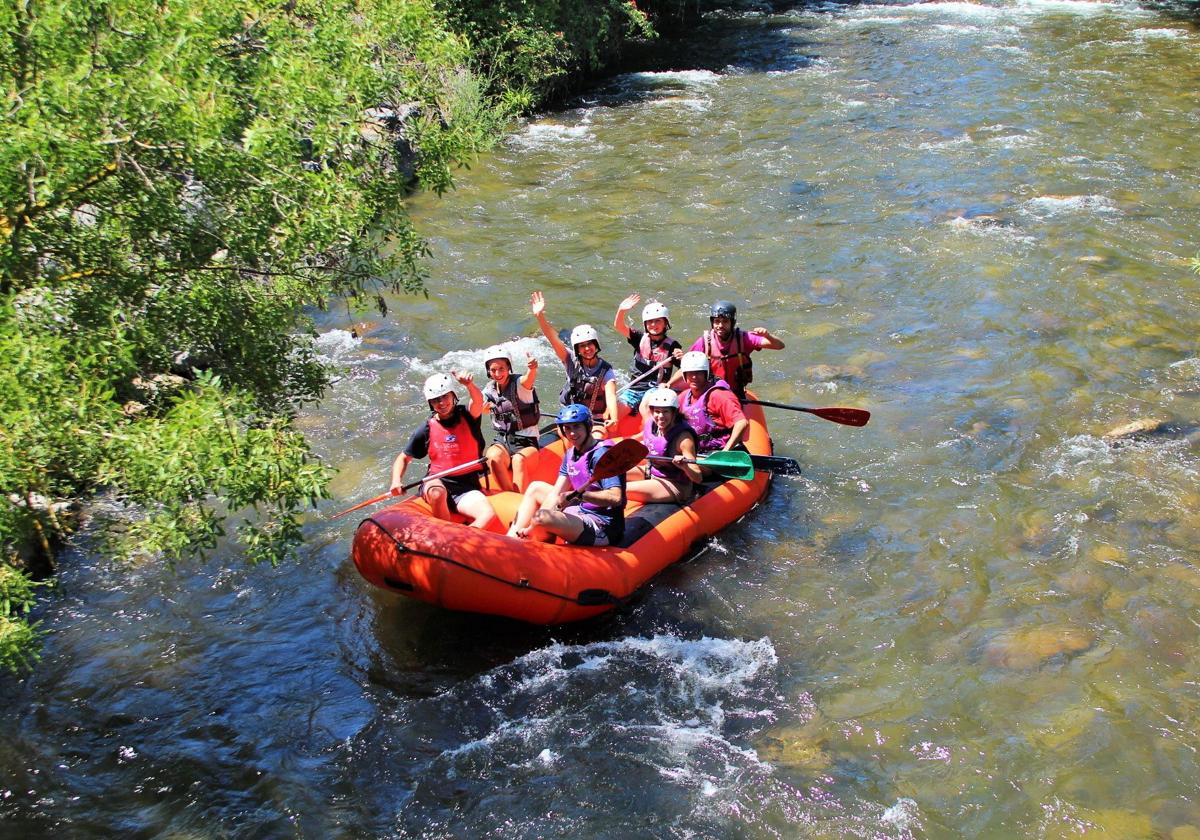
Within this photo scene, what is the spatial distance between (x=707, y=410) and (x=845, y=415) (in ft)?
3.90

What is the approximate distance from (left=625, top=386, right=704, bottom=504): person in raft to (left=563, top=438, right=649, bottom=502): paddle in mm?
627

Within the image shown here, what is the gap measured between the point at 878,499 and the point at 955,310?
11.8 ft

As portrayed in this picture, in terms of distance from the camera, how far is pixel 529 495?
6695mm

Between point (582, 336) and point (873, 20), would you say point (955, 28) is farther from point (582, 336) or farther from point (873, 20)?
point (582, 336)

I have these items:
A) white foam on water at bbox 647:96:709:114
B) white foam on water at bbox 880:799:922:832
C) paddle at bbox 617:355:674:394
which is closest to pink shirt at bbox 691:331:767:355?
paddle at bbox 617:355:674:394

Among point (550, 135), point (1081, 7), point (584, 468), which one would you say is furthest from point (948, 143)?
point (584, 468)

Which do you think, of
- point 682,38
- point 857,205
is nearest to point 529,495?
point 857,205

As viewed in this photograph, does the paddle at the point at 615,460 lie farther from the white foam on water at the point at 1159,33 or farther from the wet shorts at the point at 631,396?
the white foam on water at the point at 1159,33

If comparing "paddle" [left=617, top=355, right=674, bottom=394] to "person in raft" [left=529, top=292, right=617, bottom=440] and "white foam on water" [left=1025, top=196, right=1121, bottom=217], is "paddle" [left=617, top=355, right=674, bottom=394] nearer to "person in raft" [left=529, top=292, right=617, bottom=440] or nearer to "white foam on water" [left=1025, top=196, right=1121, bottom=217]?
"person in raft" [left=529, top=292, right=617, bottom=440]

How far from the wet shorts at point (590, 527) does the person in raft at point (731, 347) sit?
2.00 meters

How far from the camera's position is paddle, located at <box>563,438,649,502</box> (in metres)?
6.45

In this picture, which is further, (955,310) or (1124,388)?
(955,310)

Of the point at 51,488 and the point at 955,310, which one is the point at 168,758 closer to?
the point at 51,488

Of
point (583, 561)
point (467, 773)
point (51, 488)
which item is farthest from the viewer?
point (583, 561)
